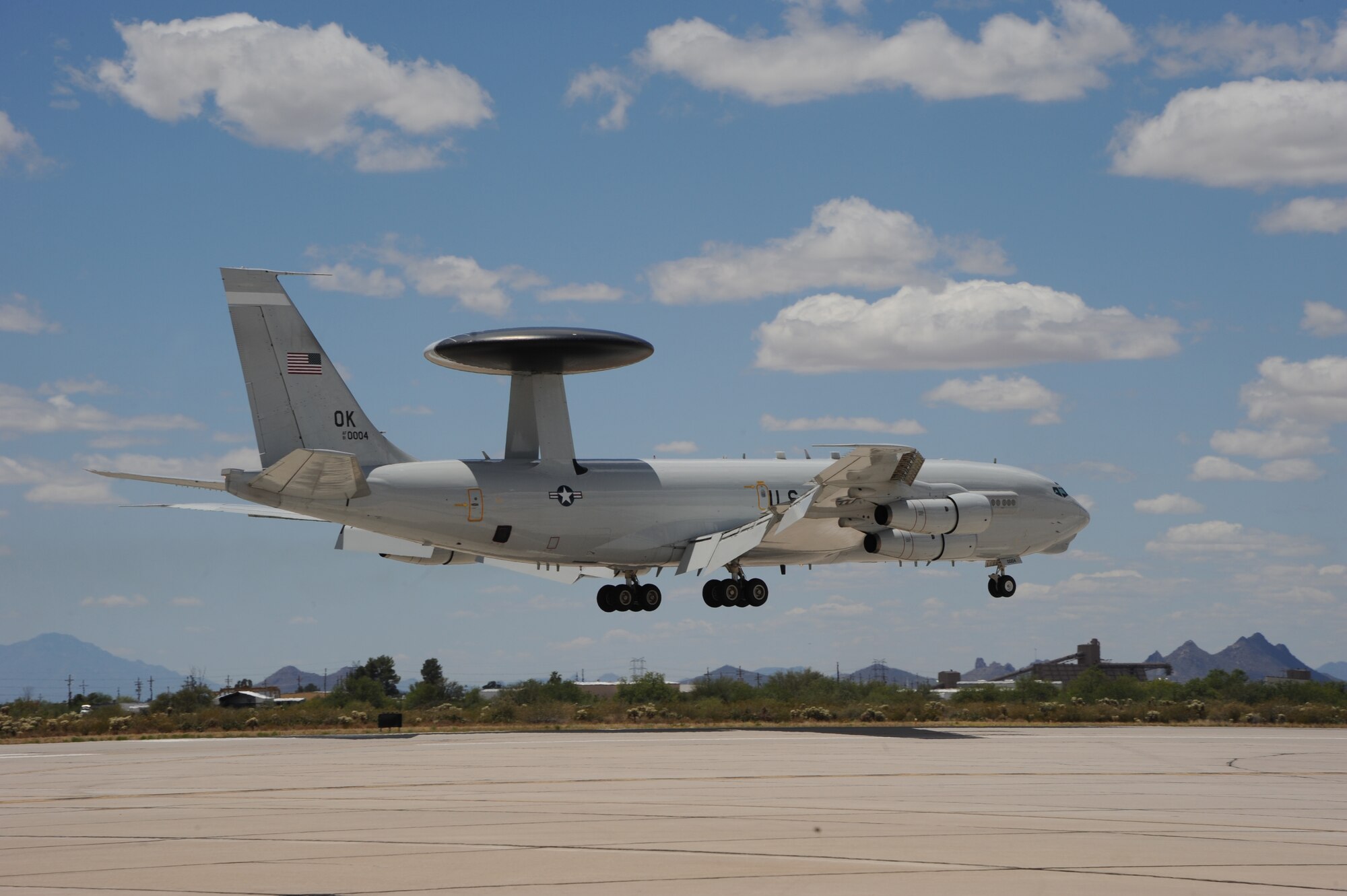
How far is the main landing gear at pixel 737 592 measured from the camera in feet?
125

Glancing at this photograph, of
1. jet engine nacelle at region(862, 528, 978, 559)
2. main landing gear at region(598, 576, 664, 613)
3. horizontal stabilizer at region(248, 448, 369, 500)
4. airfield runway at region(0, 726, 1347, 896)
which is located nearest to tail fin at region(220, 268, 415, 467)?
horizontal stabilizer at region(248, 448, 369, 500)

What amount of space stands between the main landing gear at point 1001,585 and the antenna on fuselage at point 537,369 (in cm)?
1306

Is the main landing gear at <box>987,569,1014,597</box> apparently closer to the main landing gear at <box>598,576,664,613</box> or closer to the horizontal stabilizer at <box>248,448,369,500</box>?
the main landing gear at <box>598,576,664,613</box>

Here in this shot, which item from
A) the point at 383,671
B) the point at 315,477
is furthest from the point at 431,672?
the point at 315,477

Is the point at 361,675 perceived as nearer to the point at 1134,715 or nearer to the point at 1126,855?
the point at 1134,715

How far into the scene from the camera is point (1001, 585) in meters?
40.8

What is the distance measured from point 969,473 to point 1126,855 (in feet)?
104

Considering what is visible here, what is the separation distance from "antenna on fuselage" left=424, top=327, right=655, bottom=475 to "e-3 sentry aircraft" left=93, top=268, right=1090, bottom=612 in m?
0.05

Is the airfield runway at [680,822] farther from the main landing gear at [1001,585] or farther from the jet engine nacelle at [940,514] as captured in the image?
the main landing gear at [1001,585]

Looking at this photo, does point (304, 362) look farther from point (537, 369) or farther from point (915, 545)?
point (915, 545)

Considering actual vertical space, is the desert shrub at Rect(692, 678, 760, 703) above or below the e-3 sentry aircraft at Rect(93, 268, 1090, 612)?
below

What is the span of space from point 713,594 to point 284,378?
1324 centimetres

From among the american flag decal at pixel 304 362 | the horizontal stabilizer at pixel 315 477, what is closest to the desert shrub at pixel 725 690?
the horizontal stabilizer at pixel 315 477

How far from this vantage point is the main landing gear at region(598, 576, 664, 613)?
39500 mm
